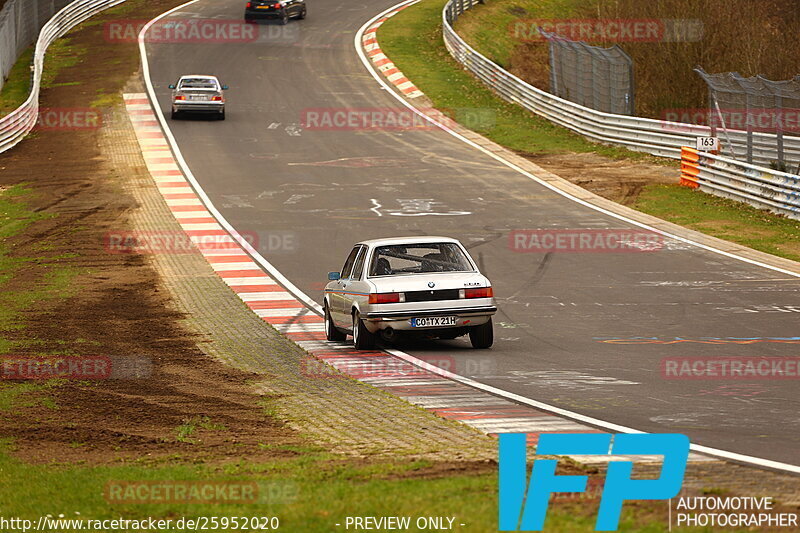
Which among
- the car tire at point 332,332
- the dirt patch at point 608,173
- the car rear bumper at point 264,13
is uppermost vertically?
the car rear bumper at point 264,13

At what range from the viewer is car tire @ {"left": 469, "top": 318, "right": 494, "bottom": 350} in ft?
47.8

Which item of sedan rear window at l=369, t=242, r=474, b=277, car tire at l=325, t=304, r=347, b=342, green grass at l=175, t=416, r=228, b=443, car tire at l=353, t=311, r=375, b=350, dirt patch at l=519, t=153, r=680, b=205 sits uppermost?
green grass at l=175, t=416, r=228, b=443

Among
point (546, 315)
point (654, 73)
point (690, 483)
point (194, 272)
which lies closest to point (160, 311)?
point (194, 272)

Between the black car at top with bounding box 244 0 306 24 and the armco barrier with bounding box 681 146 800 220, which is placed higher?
the black car at top with bounding box 244 0 306 24

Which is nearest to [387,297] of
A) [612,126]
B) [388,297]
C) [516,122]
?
[388,297]

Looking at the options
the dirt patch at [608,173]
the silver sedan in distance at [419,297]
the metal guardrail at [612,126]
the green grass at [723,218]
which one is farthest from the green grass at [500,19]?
the silver sedan in distance at [419,297]

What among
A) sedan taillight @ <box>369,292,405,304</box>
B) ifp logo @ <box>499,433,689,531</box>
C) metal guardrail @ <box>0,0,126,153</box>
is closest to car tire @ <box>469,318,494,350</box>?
sedan taillight @ <box>369,292,405,304</box>

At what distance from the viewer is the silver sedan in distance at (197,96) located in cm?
3978

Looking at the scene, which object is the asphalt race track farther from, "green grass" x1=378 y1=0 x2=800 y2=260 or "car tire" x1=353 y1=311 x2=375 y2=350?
"green grass" x1=378 y1=0 x2=800 y2=260

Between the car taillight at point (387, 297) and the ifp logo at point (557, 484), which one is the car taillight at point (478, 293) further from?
the ifp logo at point (557, 484)

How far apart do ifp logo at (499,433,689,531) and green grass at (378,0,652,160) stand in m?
28.2

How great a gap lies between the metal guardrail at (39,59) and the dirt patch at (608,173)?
54.6ft

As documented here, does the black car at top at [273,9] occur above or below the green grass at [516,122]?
above

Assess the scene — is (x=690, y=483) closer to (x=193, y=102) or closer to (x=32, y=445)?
(x=32, y=445)
